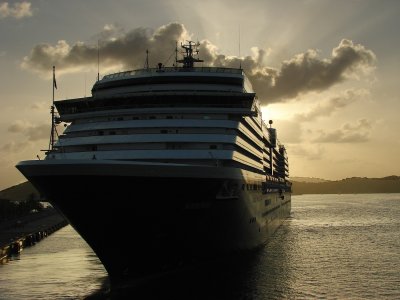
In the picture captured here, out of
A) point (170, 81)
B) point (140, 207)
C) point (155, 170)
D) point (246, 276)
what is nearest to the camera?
point (155, 170)

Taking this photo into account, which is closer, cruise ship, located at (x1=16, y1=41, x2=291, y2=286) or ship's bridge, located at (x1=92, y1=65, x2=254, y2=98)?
cruise ship, located at (x1=16, y1=41, x2=291, y2=286)

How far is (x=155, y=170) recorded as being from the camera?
2412cm

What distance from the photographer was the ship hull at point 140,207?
23.7 metres

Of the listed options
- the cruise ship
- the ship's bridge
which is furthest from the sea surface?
the ship's bridge

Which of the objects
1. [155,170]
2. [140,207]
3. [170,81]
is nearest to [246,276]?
[140,207]

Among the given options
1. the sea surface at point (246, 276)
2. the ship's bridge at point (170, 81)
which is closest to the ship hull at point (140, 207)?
the sea surface at point (246, 276)

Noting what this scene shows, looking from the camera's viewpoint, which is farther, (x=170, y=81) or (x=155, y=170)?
(x=170, y=81)

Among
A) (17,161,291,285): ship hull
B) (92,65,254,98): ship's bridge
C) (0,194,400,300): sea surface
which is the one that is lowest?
(0,194,400,300): sea surface

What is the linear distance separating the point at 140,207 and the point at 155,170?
229 cm

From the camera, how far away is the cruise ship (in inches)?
952

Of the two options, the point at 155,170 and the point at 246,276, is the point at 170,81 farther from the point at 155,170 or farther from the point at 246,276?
the point at 246,276

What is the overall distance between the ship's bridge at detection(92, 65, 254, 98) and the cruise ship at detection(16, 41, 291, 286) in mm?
81

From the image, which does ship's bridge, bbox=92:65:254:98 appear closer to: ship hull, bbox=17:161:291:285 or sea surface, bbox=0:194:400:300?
ship hull, bbox=17:161:291:285

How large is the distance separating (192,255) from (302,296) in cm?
715
